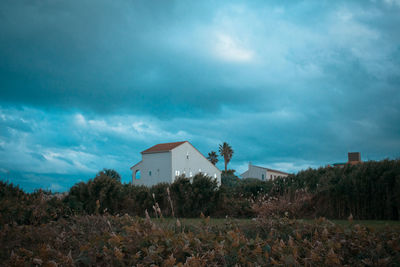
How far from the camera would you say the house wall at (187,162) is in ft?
112

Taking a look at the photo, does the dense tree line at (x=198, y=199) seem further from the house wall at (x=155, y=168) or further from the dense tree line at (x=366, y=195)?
the house wall at (x=155, y=168)

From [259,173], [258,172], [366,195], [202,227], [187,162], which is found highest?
[187,162]

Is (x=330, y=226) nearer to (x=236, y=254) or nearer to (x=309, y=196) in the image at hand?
(x=236, y=254)

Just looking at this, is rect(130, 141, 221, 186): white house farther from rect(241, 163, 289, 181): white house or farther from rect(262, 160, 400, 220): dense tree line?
rect(262, 160, 400, 220): dense tree line

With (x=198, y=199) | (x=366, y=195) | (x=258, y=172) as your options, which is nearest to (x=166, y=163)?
(x=258, y=172)

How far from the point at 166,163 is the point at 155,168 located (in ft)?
5.40

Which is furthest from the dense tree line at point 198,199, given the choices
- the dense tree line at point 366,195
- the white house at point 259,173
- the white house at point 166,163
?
the white house at point 259,173

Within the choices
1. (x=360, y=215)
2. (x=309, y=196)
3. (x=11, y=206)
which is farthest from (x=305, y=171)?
(x=11, y=206)

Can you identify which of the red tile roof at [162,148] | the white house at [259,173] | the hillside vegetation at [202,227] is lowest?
the hillside vegetation at [202,227]

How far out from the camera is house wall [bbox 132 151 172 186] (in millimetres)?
33844

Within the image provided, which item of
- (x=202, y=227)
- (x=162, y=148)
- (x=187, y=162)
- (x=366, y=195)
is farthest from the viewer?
(x=187, y=162)

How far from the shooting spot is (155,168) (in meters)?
34.8

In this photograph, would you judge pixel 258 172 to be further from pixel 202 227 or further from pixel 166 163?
pixel 202 227

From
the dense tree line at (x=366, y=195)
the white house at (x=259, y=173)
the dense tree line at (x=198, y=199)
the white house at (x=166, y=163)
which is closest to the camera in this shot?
the dense tree line at (x=198, y=199)
